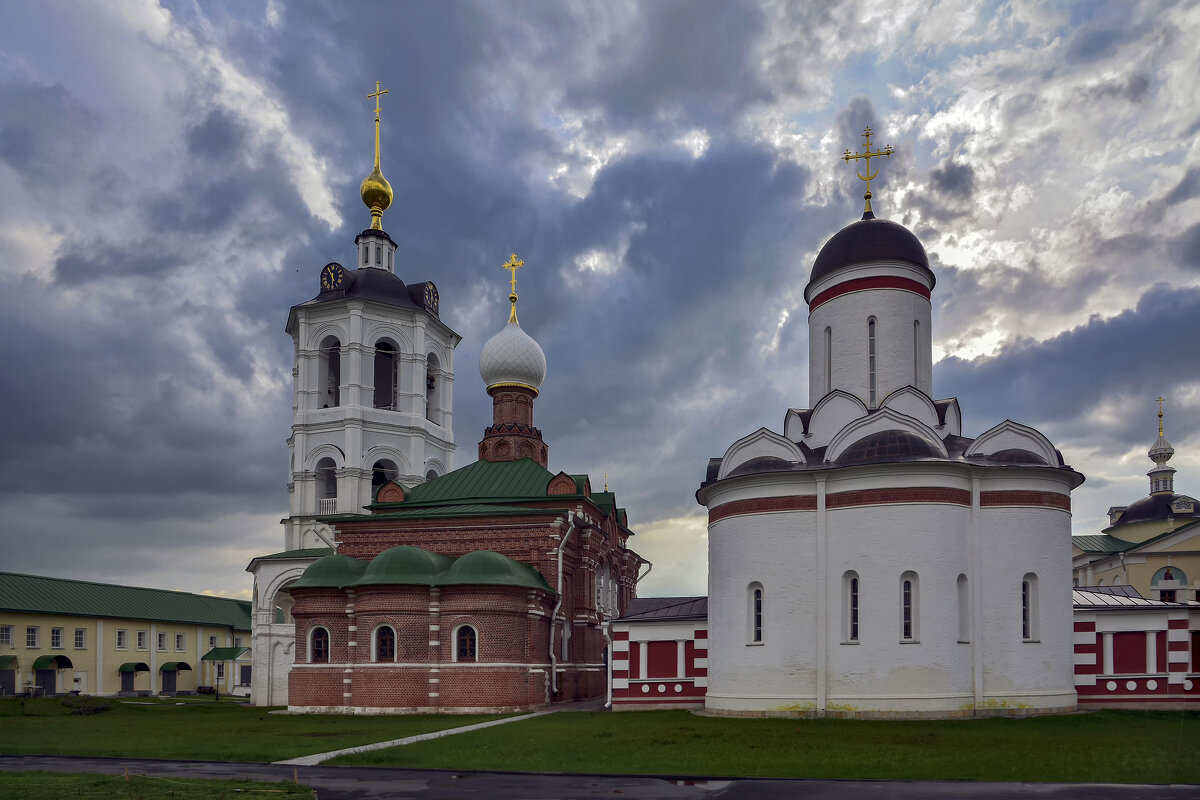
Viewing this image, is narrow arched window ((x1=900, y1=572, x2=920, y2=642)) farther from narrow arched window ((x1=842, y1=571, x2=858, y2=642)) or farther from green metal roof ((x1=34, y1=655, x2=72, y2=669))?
green metal roof ((x1=34, y1=655, x2=72, y2=669))

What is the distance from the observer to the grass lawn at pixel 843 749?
15.1m

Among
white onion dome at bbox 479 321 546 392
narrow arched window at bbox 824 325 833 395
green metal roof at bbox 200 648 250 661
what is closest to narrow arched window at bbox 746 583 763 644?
narrow arched window at bbox 824 325 833 395

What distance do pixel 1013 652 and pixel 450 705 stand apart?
1590 cm

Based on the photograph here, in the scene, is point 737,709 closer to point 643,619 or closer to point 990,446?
point 643,619

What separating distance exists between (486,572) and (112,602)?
35019 mm

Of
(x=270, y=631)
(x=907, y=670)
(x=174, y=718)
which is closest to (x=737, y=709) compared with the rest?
(x=907, y=670)

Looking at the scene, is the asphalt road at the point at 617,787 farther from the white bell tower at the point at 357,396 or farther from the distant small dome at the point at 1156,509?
the distant small dome at the point at 1156,509

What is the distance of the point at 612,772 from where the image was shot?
1524cm

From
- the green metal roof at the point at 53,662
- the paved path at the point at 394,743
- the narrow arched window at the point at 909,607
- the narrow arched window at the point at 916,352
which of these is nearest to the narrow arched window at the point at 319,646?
the paved path at the point at 394,743

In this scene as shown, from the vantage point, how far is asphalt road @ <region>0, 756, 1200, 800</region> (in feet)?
42.6

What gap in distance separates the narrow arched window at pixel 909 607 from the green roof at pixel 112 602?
1723 inches

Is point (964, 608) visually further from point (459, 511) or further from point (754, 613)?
point (459, 511)

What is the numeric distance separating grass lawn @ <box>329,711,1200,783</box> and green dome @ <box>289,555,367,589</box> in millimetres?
9728

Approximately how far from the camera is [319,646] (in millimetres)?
31219
